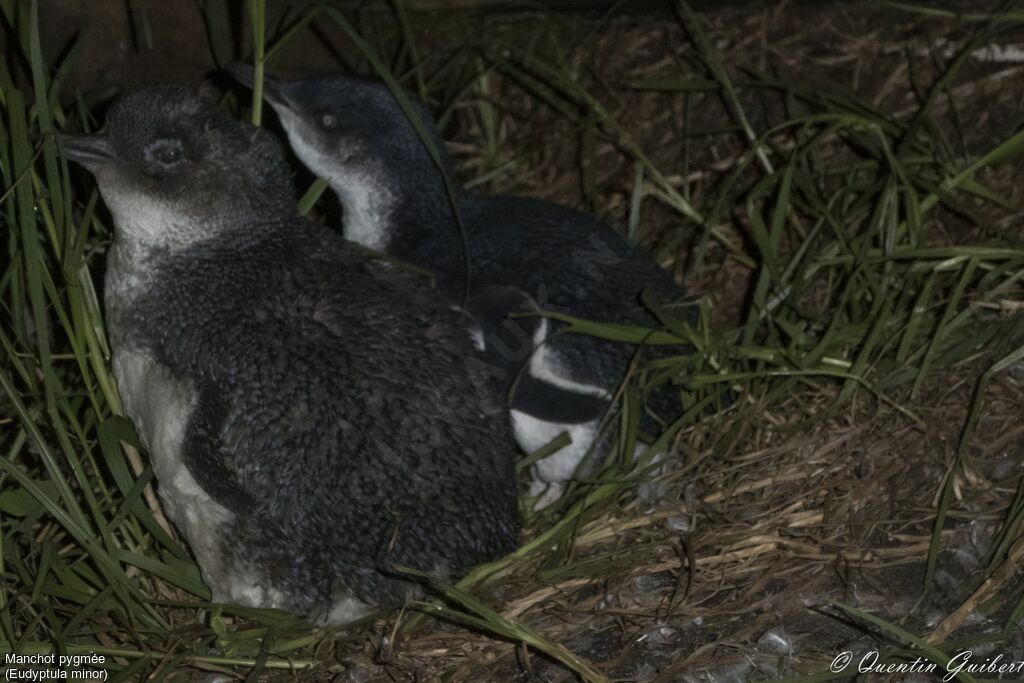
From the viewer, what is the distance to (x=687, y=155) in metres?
3.33

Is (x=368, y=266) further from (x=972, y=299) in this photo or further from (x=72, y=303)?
(x=972, y=299)

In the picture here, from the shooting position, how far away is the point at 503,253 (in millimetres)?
2537

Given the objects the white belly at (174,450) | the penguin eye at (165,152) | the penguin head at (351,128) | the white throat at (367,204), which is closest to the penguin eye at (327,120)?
the penguin head at (351,128)

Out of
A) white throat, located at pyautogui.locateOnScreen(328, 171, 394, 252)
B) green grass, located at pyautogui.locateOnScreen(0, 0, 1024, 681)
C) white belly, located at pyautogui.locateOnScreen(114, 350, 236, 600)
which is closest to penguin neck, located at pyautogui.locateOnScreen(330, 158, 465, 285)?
white throat, located at pyautogui.locateOnScreen(328, 171, 394, 252)

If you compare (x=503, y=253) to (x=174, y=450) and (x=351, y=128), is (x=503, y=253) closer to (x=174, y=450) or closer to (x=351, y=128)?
(x=351, y=128)

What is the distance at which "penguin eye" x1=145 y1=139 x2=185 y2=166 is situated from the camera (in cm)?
212

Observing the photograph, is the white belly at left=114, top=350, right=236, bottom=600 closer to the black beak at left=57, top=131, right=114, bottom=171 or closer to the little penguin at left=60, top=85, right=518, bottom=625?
the little penguin at left=60, top=85, right=518, bottom=625

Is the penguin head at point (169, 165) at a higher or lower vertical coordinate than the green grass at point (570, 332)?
higher

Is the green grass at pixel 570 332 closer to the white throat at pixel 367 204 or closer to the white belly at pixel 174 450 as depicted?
the white belly at pixel 174 450

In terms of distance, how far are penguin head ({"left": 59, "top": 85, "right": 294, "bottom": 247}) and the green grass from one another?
8 centimetres

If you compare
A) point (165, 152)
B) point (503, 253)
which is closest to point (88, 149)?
point (165, 152)

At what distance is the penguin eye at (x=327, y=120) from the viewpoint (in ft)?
9.04

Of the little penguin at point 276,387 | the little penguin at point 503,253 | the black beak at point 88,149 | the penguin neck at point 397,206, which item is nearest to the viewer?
the little penguin at point 276,387

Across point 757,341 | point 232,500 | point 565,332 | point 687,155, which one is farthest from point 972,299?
point 232,500
